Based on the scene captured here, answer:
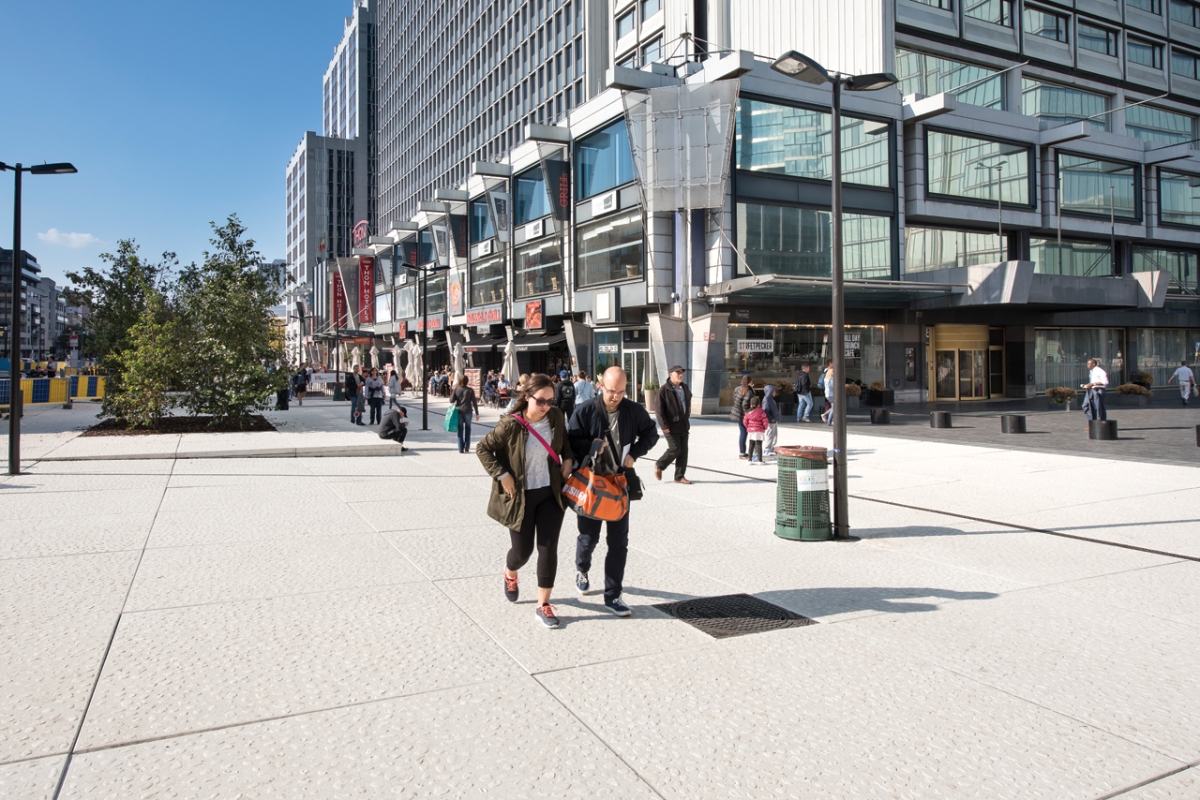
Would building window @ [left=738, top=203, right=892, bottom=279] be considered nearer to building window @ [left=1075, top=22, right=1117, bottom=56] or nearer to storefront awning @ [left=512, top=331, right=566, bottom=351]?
storefront awning @ [left=512, top=331, right=566, bottom=351]

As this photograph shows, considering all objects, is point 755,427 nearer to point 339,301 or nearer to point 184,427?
point 184,427

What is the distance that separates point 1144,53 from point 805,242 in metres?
28.6

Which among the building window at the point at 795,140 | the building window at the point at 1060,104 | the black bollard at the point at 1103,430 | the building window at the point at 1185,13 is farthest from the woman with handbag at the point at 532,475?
the building window at the point at 1185,13

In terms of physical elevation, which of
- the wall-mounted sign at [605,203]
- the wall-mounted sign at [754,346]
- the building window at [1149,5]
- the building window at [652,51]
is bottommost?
the wall-mounted sign at [754,346]

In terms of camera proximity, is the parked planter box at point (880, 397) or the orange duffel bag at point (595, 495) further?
the parked planter box at point (880, 397)

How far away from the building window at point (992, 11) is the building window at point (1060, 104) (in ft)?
9.63

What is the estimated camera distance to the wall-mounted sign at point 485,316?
140 ft

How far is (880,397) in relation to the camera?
96.5 ft

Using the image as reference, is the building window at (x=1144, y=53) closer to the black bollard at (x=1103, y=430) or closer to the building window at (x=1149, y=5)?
the building window at (x=1149, y=5)

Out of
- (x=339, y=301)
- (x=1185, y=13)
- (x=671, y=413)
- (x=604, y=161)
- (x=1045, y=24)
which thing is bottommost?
(x=671, y=413)

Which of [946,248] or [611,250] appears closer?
[611,250]

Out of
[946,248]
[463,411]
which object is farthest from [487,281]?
[463,411]

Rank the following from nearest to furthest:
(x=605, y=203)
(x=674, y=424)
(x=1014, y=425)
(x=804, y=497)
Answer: (x=804, y=497) < (x=674, y=424) < (x=1014, y=425) < (x=605, y=203)

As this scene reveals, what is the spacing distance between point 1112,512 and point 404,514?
27.1 ft
